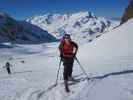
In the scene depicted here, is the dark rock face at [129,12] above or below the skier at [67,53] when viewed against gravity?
above

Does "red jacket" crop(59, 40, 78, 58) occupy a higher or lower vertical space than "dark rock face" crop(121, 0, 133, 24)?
lower

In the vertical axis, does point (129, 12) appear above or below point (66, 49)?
above

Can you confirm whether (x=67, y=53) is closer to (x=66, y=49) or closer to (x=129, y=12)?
(x=66, y=49)

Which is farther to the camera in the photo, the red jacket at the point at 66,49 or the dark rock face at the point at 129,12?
the dark rock face at the point at 129,12

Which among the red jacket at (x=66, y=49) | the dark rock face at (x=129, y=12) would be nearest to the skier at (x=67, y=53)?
the red jacket at (x=66, y=49)

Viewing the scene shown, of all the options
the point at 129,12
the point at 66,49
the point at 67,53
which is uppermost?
the point at 129,12

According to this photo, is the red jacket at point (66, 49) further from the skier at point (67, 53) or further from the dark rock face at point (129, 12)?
the dark rock face at point (129, 12)

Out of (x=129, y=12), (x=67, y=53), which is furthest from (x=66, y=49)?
(x=129, y=12)

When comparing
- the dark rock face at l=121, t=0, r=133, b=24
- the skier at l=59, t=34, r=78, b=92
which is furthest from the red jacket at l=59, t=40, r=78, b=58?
the dark rock face at l=121, t=0, r=133, b=24

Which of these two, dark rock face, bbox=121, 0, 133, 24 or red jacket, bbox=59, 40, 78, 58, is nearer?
red jacket, bbox=59, 40, 78, 58

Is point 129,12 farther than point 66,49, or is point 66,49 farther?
point 129,12

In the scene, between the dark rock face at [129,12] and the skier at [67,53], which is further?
the dark rock face at [129,12]

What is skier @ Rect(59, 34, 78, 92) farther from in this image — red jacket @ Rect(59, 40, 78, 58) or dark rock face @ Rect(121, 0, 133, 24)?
dark rock face @ Rect(121, 0, 133, 24)

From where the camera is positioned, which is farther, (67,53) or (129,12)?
(129,12)
